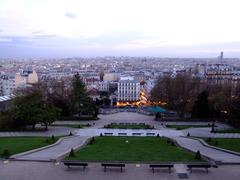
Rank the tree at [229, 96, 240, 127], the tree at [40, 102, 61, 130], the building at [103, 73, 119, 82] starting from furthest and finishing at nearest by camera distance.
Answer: the building at [103, 73, 119, 82], the tree at [229, 96, 240, 127], the tree at [40, 102, 61, 130]

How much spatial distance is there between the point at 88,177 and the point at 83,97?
35.0 meters

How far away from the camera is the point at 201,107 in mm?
49531

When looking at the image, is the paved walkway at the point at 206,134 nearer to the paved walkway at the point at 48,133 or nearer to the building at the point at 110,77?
the paved walkway at the point at 48,133

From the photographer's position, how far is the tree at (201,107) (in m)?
49.3

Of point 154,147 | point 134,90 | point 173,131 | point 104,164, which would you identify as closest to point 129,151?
point 154,147

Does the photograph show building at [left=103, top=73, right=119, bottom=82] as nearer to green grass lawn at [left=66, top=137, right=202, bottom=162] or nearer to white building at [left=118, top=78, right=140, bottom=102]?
white building at [left=118, top=78, right=140, bottom=102]

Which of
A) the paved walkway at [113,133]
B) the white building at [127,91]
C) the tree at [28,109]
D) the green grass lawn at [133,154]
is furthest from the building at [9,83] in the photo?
the green grass lawn at [133,154]

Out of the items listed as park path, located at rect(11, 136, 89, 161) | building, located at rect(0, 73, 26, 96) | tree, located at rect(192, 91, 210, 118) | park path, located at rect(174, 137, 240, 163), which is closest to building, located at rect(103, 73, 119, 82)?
building, located at rect(0, 73, 26, 96)

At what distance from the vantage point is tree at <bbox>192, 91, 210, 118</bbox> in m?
49.3

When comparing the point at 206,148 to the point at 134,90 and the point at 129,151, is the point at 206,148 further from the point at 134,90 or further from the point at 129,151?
the point at 134,90

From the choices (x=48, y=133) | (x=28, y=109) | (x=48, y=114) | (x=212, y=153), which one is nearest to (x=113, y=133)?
(x=48, y=133)

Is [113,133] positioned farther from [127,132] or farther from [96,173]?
[96,173]

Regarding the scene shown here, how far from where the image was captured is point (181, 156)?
66.2ft

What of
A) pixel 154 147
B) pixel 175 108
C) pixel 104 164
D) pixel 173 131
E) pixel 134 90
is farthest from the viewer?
pixel 134 90
